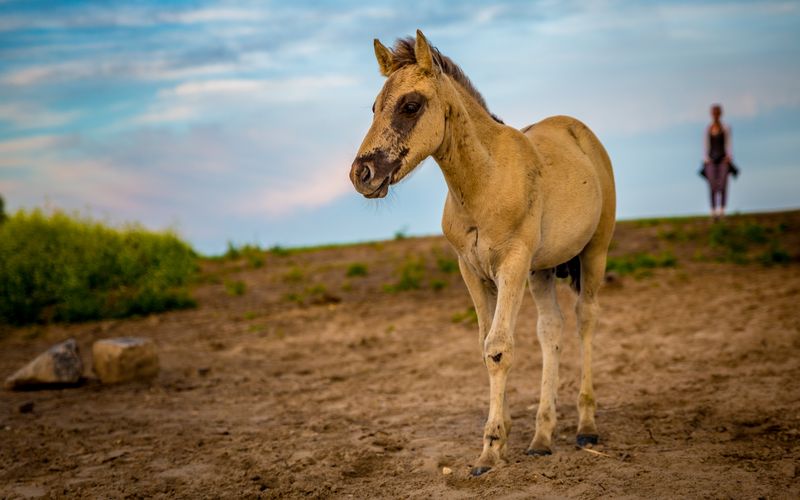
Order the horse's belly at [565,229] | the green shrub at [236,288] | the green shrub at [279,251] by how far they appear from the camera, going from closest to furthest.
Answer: the horse's belly at [565,229], the green shrub at [236,288], the green shrub at [279,251]

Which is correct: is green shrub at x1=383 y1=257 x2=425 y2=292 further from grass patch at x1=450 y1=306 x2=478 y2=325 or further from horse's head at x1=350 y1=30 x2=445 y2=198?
horse's head at x1=350 y1=30 x2=445 y2=198

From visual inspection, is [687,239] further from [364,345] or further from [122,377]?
[122,377]

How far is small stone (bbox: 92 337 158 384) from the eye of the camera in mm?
10275

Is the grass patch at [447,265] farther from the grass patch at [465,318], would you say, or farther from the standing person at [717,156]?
the standing person at [717,156]

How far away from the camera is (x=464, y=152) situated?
5473 mm

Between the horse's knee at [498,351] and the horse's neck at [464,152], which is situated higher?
the horse's neck at [464,152]

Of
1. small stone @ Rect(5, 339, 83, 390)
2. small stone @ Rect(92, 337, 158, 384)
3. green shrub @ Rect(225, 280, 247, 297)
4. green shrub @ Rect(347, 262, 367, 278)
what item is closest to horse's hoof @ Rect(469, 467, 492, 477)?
small stone @ Rect(92, 337, 158, 384)

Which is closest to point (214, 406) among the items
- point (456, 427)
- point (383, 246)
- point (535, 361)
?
point (456, 427)

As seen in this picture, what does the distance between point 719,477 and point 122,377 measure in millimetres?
7919

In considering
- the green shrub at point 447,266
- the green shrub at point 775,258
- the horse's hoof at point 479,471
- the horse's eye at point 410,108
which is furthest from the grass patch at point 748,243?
the horse's eye at point 410,108

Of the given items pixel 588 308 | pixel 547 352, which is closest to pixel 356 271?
pixel 588 308

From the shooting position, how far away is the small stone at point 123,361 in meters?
10.3

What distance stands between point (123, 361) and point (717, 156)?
1447cm

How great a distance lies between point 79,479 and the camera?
21.2 feet
